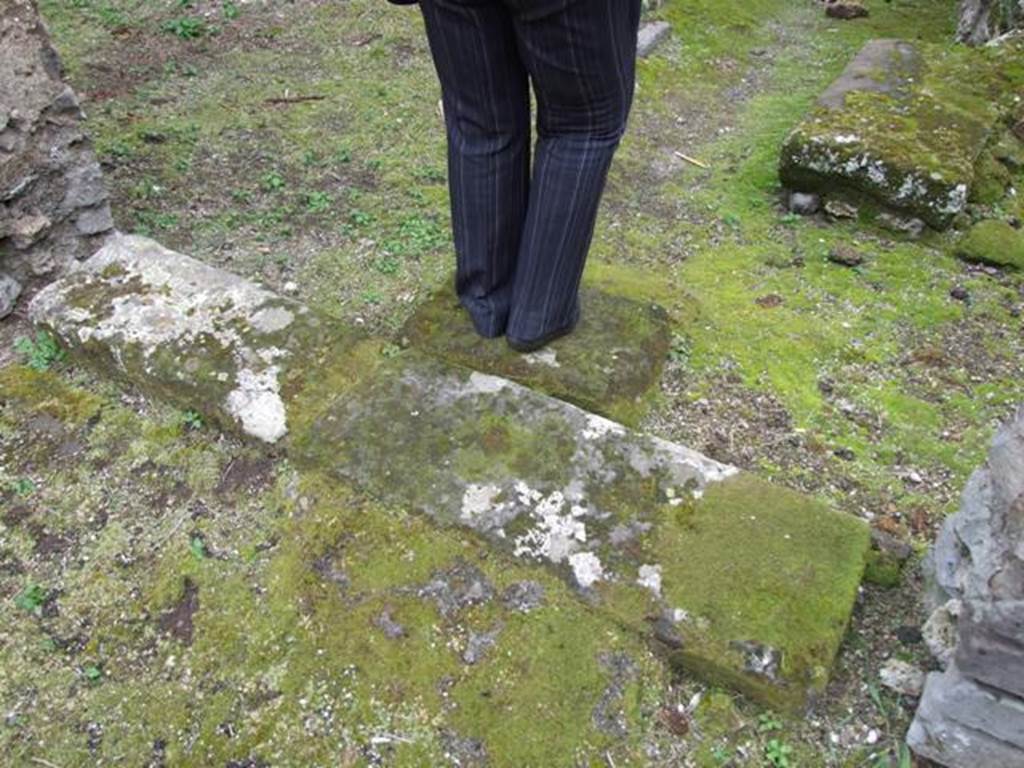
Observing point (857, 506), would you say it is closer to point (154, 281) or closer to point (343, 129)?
point (154, 281)

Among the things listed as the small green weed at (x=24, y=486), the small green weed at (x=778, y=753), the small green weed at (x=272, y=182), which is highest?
the small green weed at (x=24, y=486)

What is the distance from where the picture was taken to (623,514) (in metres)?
1.80

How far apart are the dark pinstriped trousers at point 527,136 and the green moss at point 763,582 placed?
28.0 inches

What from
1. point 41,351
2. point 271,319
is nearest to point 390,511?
point 271,319

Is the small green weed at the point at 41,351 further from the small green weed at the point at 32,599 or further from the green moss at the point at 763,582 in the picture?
the green moss at the point at 763,582

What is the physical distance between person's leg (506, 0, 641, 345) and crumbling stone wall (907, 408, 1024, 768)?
41.2 inches

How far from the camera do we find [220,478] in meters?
2.04

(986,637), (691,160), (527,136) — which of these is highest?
(527,136)

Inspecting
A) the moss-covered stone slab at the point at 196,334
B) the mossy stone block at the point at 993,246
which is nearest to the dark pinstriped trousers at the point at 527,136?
the moss-covered stone slab at the point at 196,334

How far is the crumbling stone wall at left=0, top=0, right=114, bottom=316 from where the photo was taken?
232 cm

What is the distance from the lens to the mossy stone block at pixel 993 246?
299 centimetres

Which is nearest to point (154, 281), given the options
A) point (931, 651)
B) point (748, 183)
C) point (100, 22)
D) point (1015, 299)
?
point (931, 651)

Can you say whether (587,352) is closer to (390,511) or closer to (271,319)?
(390,511)

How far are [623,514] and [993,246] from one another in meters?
2.06
